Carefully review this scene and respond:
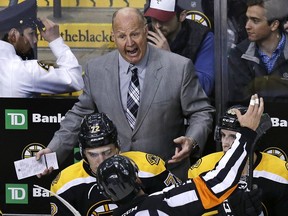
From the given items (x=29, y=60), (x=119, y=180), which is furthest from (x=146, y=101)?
(x=119, y=180)

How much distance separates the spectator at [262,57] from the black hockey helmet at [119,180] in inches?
86.1

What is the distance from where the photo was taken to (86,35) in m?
7.41

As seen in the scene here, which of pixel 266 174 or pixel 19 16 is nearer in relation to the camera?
pixel 266 174

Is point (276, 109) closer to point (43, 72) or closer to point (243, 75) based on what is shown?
point (243, 75)

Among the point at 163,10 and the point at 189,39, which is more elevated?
the point at 163,10

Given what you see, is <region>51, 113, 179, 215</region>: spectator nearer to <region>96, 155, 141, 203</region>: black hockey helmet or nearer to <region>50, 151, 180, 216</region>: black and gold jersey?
<region>50, 151, 180, 216</region>: black and gold jersey

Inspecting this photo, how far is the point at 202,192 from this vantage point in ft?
17.5

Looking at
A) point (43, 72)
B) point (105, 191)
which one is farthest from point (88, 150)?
point (43, 72)

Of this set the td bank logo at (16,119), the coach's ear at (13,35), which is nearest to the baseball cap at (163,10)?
the coach's ear at (13,35)

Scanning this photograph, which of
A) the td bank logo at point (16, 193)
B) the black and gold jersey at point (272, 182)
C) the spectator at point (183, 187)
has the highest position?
the spectator at point (183, 187)

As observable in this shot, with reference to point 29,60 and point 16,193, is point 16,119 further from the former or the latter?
point 16,193

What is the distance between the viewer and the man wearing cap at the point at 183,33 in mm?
7281

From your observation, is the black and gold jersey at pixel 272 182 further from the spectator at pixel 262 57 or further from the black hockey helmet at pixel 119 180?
the black hockey helmet at pixel 119 180

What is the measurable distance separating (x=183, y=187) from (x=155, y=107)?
1.44 metres
